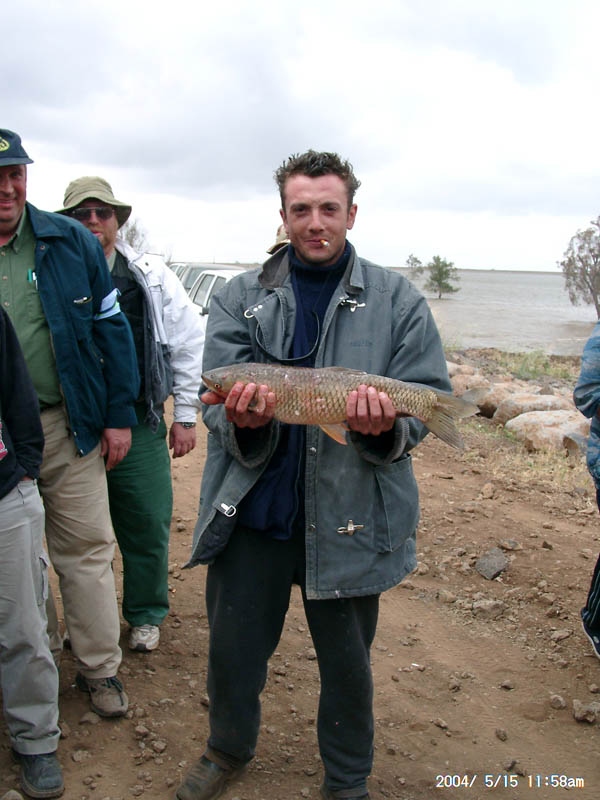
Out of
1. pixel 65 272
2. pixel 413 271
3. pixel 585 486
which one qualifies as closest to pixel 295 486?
pixel 65 272

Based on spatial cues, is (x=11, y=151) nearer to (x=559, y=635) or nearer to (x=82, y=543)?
(x=82, y=543)

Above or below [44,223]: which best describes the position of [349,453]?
below

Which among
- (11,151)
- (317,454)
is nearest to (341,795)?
(317,454)

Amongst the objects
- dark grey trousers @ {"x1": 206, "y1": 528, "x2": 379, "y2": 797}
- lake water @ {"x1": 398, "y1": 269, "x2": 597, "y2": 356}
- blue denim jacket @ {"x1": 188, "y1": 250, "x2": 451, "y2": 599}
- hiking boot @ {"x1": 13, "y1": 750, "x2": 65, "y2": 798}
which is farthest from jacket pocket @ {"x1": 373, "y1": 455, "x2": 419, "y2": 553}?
lake water @ {"x1": 398, "y1": 269, "x2": 597, "y2": 356}

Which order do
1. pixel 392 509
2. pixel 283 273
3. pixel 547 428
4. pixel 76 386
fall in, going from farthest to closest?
pixel 547 428 < pixel 76 386 < pixel 283 273 < pixel 392 509

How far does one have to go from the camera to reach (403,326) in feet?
9.64

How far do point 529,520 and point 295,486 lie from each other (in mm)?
4120

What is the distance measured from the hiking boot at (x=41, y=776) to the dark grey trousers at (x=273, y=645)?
0.67 metres

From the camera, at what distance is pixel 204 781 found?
316 centimetres

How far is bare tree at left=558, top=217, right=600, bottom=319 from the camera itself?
27297 mm

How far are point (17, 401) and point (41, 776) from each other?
1.54 m

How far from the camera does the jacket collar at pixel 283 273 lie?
2912 millimetres

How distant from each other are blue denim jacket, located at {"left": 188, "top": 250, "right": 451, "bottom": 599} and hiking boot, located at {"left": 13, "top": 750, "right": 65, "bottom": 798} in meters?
1.10

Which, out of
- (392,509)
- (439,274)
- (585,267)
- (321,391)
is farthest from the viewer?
(439,274)
